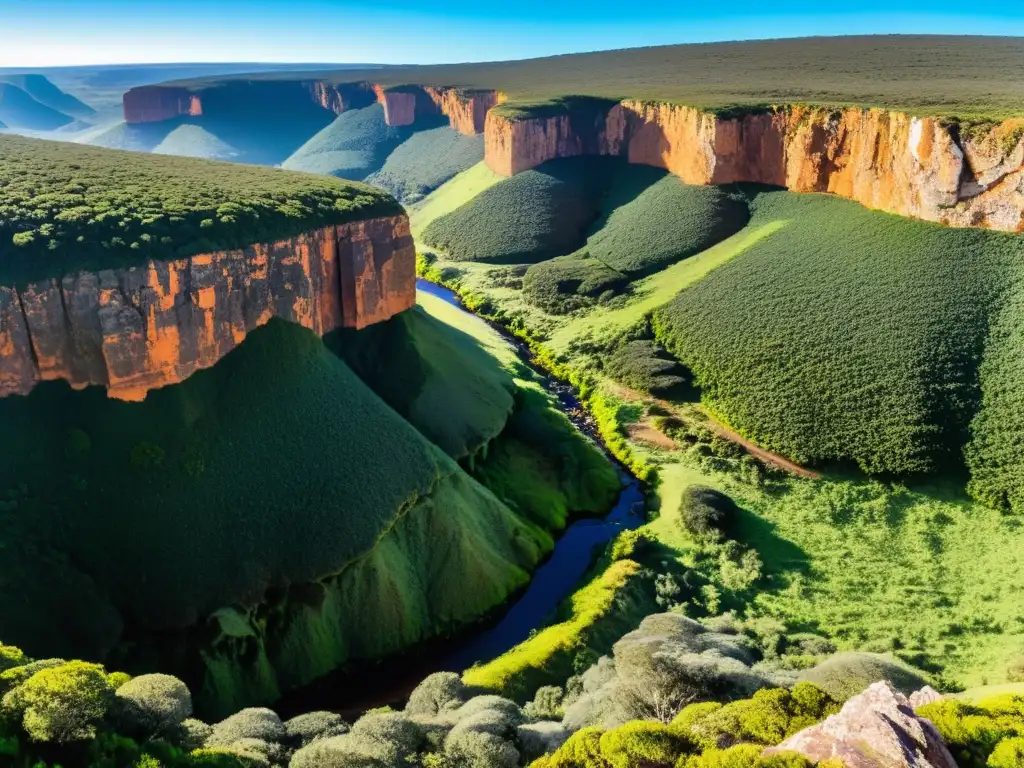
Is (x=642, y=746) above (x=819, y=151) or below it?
below

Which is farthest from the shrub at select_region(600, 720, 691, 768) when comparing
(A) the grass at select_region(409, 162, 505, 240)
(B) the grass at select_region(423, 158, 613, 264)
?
(A) the grass at select_region(409, 162, 505, 240)

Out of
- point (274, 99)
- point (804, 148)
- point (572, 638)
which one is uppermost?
point (274, 99)

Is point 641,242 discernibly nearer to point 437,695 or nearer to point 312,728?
point 437,695

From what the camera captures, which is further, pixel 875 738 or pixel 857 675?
pixel 857 675

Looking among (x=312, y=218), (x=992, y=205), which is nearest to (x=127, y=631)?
(x=312, y=218)

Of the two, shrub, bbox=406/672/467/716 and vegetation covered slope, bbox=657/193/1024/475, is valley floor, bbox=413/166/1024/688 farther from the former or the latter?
vegetation covered slope, bbox=657/193/1024/475

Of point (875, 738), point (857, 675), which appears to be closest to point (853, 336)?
point (857, 675)

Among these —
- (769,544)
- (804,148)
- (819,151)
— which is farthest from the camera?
(804,148)
